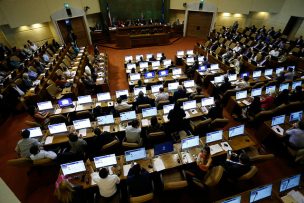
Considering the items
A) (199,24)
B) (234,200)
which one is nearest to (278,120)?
(234,200)

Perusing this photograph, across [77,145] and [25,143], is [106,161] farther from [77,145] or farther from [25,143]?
[25,143]

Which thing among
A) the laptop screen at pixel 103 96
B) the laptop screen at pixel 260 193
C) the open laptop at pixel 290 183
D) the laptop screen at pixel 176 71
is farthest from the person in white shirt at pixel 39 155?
the laptop screen at pixel 176 71

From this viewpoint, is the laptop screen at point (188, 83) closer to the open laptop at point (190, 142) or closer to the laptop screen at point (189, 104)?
the laptop screen at point (189, 104)

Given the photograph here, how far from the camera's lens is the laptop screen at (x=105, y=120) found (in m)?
6.32

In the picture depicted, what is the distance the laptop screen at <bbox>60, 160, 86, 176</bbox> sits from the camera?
178 inches

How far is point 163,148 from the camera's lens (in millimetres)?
5035

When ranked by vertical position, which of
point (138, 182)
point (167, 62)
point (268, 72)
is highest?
point (138, 182)

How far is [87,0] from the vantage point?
53.7 feet

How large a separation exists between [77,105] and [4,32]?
11.7 meters

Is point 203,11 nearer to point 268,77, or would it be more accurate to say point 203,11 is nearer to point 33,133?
point 268,77

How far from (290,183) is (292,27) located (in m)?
15.8

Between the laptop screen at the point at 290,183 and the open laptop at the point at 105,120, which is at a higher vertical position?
the laptop screen at the point at 290,183

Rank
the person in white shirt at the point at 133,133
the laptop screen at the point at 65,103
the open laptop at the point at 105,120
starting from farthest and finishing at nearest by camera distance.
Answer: the laptop screen at the point at 65,103
the open laptop at the point at 105,120
the person in white shirt at the point at 133,133

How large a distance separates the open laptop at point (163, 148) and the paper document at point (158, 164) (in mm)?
182
